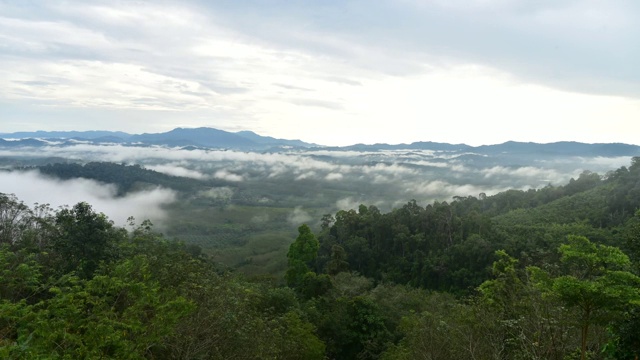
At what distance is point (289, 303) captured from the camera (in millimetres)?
29312

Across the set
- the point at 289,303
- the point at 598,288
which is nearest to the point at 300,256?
the point at 289,303

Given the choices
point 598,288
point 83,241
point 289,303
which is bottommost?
point 289,303

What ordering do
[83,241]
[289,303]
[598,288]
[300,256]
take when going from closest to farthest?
[598,288], [83,241], [289,303], [300,256]

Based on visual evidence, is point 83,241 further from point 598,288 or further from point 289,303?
point 598,288

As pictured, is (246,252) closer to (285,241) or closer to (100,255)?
(285,241)

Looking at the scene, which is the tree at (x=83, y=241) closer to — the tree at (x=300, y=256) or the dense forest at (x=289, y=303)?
the dense forest at (x=289, y=303)

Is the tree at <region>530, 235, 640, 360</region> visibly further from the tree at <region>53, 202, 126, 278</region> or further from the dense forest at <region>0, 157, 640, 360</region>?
the tree at <region>53, 202, 126, 278</region>

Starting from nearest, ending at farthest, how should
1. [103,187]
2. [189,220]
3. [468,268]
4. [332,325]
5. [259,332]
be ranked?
1. [259,332]
2. [332,325]
3. [468,268]
4. [189,220]
5. [103,187]

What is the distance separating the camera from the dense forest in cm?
1138

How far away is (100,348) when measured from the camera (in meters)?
11.6

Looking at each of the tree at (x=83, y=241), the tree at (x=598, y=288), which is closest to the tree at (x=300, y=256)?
the tree at (x=83, y=241)

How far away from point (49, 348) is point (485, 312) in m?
16.2

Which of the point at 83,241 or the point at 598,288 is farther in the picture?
the point at 83,241

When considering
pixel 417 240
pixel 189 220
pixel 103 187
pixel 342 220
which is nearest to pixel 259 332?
pixel 417 240
